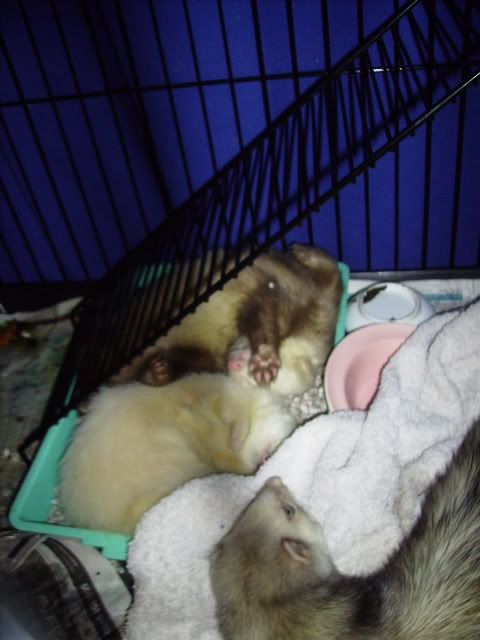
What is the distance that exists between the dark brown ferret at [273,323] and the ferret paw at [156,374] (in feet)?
0.09

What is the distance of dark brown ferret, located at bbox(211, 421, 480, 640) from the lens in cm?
95

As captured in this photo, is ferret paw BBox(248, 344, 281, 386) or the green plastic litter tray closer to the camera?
the green plastic litter tray

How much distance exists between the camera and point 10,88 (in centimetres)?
163

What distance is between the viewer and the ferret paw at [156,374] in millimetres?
1583

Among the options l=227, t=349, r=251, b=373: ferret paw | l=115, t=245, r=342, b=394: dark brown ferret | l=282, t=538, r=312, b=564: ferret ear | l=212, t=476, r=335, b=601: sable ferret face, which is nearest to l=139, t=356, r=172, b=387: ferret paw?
l=115, t=245, r=342, b=394: dark brown ferret

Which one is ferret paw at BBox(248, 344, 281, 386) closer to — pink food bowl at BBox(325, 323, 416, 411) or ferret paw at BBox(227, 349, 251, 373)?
ferret paw at BBox(227, 349, 251, 373)

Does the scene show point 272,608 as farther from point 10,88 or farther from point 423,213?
point 10,88

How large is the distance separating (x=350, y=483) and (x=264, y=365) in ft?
1.57

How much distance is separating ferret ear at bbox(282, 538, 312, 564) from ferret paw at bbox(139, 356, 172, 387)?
0.61 m

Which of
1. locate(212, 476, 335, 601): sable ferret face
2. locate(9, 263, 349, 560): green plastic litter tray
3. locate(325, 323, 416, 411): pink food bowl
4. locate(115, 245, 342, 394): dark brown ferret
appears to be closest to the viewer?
locate(212, 476, 335, 601): sable ferret face

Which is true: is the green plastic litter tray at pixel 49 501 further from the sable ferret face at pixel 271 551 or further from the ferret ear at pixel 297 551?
the ferret ear at pixel 297 551

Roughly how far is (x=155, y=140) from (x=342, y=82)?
0.54 m

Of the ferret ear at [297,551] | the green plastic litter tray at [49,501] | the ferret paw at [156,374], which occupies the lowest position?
the green plastic litter tray at [49,501]

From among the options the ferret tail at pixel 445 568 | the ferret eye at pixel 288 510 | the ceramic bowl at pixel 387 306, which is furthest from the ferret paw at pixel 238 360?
the ferret tail at pixel 445 568
